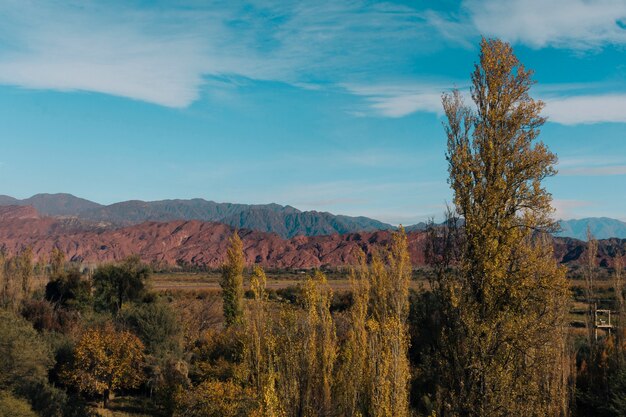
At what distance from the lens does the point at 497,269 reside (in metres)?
12.0

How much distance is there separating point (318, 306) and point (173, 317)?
24.9m

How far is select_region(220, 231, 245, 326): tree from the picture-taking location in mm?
41375

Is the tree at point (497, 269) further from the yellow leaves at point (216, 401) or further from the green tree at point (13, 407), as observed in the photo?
the green tree at point (13, 407)

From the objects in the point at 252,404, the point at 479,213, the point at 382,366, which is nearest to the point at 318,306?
the point at 382,366

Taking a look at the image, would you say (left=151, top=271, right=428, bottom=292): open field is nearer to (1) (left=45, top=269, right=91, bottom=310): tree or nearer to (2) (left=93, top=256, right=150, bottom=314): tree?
(1) (left=45, top=269, right=91, bottom=310): tree

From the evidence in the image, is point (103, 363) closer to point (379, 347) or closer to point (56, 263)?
point (379, 347)

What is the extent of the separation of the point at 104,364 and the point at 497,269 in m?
25.2

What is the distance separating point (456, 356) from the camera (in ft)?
40.6

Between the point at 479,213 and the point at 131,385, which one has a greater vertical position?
the point at 479,213

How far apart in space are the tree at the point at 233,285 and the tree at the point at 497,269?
30.3 metres

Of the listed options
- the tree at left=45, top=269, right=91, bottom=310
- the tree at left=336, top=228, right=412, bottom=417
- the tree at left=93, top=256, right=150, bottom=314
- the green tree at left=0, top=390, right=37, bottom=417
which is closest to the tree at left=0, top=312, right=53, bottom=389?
the green tree at left=0, top=390, right=37, bottom=417

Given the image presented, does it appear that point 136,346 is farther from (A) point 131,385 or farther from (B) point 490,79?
(B) point 490,79

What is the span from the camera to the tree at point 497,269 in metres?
11.8

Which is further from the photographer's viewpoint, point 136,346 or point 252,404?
point 136,346
